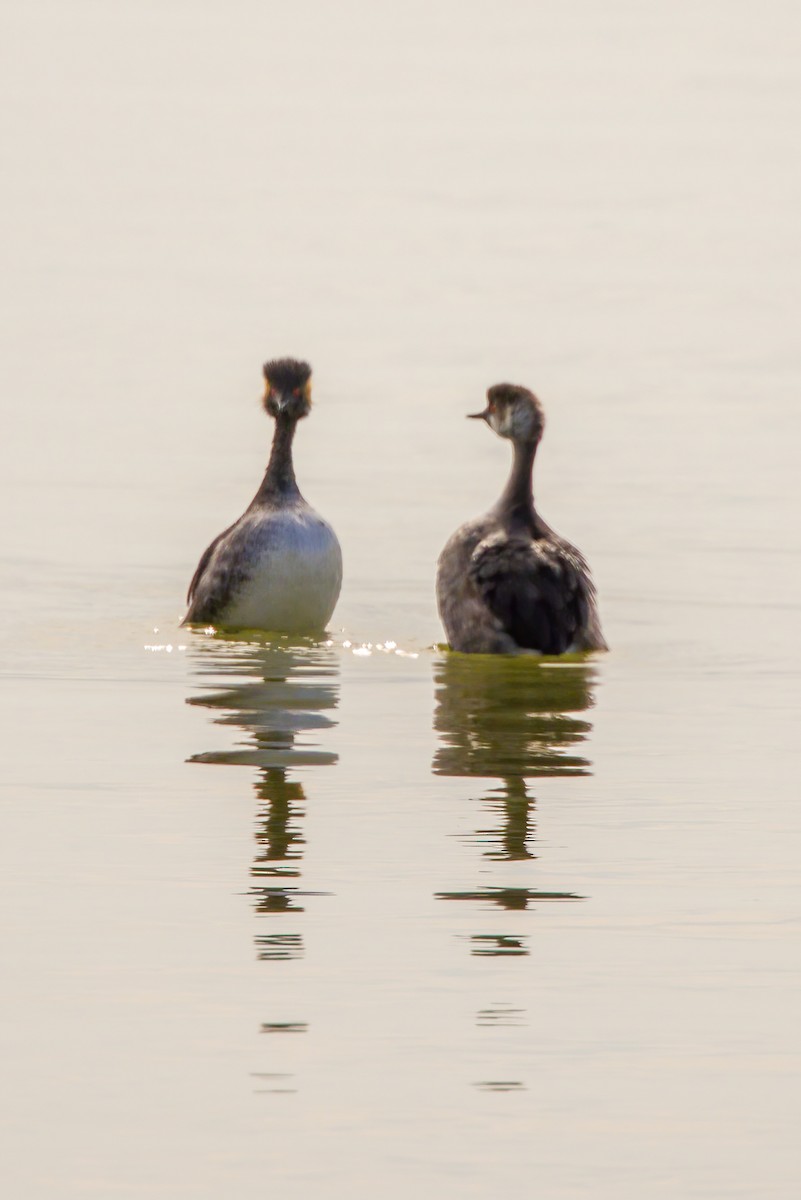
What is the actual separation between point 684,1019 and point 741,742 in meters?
4.59

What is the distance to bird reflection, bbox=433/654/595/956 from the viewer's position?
8.20 m

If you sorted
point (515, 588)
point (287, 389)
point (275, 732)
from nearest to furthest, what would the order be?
1. point (275, 732)
2. point (515, 588)
3. point (287, 389)

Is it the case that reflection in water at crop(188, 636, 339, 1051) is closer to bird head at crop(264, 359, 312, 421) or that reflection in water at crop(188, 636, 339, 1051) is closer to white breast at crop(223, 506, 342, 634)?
white breast at crop(223, 506, 342, 634)

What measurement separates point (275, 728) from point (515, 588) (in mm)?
3513

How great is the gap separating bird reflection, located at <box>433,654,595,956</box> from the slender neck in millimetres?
2398

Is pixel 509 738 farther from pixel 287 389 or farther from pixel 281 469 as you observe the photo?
pixel 287 389

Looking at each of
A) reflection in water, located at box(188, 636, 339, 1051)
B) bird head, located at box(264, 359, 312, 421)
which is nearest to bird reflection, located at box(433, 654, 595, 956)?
reflection in water, located at box(188, 636, 339, 1051)

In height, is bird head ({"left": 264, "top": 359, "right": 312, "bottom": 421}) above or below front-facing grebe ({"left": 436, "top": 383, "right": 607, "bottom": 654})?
above

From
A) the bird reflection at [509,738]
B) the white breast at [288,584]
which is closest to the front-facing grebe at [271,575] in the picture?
the white breast at [288,584]

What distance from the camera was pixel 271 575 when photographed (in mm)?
→ 15805

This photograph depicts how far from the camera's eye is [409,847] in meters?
8.80

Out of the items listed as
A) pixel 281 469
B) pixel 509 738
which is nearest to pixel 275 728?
pixel 509 738

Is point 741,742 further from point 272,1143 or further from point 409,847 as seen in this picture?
point 272,1143

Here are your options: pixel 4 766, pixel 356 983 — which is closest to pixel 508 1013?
pixel 356 983
